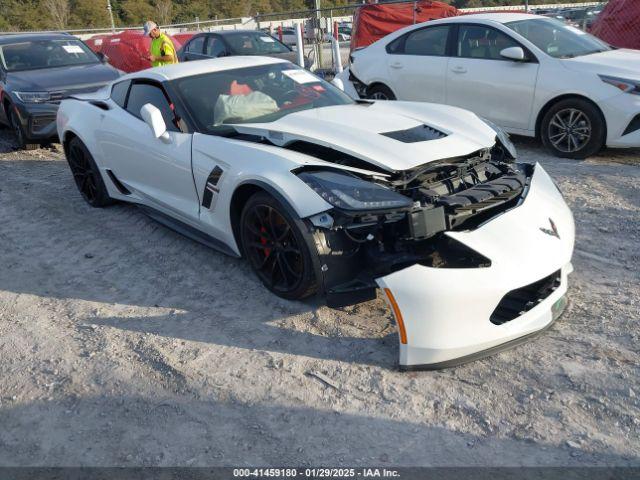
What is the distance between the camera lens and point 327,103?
4574 mm

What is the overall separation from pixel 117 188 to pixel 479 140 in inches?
124

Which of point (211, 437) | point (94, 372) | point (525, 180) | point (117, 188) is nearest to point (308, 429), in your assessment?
point (211, 437)

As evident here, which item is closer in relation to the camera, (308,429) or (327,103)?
(308,429)

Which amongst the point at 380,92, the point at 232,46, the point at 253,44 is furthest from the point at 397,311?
the point at 253,44

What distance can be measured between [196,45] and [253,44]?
1311 mm

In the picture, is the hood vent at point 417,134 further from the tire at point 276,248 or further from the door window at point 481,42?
the door window at point 481,42

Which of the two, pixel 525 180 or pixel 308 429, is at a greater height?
pixel 525 180

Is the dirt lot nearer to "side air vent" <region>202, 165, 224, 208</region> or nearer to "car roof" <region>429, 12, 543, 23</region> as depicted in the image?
"side air vent" <region>202, 165, 224, 208</region>

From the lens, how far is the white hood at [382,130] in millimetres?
3445

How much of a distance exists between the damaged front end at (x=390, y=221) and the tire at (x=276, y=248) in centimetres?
16

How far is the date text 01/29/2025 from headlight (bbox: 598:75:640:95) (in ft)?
16.9

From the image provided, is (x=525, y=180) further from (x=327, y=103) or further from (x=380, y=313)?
(x=327, y=103)

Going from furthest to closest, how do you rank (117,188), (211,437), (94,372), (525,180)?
1. (117,188)
2. (525,180)
3. (94,372)
4. (211,437)

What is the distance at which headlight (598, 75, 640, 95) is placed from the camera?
590 cm
